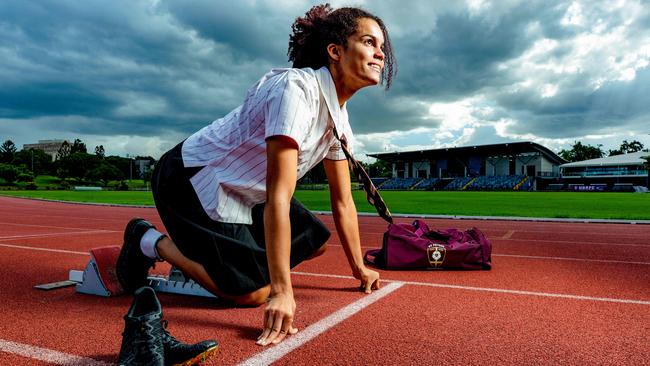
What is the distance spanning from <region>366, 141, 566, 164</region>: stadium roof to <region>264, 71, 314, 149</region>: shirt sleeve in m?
64.4

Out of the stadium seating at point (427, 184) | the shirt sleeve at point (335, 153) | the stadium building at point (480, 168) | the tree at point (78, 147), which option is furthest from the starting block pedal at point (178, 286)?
the tree at point (78, 147)

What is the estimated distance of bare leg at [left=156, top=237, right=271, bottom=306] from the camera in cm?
290

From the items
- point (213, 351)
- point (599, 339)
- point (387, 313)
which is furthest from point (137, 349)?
point (599, 339)

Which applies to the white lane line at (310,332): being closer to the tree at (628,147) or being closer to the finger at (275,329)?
the finger at (275,329)

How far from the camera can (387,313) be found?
9.69 feet

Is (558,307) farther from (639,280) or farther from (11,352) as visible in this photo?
(11,352)

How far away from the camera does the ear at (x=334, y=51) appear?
2705 millimetres

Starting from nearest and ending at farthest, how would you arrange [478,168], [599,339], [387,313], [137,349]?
[137,349] → [599,339] → [387,313] → [478,168]

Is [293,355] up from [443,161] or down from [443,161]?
down

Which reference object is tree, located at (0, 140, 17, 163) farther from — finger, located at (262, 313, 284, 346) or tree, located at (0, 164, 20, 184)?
finger, located at (262, 313, 284, 346)

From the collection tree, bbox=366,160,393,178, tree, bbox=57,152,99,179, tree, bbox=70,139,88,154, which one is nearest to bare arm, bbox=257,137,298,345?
tree, bbox=57,152,99,179

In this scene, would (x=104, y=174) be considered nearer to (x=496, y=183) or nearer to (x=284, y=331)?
(x=496, y=183)

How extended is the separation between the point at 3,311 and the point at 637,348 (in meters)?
3.67

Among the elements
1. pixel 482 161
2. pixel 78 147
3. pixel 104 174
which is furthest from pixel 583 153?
pixel 78 147
